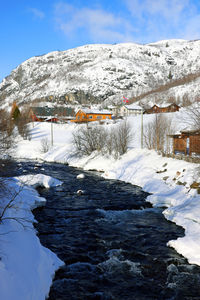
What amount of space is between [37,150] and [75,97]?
4014 inches

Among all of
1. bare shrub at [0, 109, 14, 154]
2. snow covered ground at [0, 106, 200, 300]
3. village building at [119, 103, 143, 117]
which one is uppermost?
village building at [119, 103, 143, 117]

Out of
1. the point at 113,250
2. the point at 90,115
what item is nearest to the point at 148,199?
the point at 113,250

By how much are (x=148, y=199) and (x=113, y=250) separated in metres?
7.76

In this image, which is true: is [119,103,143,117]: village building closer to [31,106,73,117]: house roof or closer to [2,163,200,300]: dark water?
[31,106,73,117]: house roof

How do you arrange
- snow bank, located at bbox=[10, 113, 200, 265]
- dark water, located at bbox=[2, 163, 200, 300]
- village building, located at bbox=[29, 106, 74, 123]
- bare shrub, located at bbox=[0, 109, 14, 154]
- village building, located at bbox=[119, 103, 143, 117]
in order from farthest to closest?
village building, located at bbox=[29, 106, 74, 123]
village building, located at bbox=[119, 103, 143, 117]
snow bank, located at bbox=[10, 113, 200, 265]
bare shrub, located at bbox=[0, 109, 14, 154]
dark water, located at bbox=[2, 163, 200, 300]

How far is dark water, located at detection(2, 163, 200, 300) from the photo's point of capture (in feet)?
24.1

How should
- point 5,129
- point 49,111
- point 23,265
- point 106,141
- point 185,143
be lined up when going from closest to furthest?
point 23,265 < point 5,129 < point 185,143 < point 106,141 < point 49,111

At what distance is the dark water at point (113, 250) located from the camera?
7.35 metres

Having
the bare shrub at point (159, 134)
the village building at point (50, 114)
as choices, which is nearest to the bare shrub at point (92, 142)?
the bare shrub at point (159, 134)

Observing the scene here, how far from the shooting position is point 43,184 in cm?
2066

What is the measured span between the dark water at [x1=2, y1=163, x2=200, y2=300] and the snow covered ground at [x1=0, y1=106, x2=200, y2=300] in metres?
0.59

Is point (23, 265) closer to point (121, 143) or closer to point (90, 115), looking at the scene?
point (121, 143)

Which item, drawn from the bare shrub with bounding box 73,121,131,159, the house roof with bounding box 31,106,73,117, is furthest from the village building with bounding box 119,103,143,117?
the bare shrub with bounding box 73,121,131,159

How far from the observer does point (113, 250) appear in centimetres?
981
